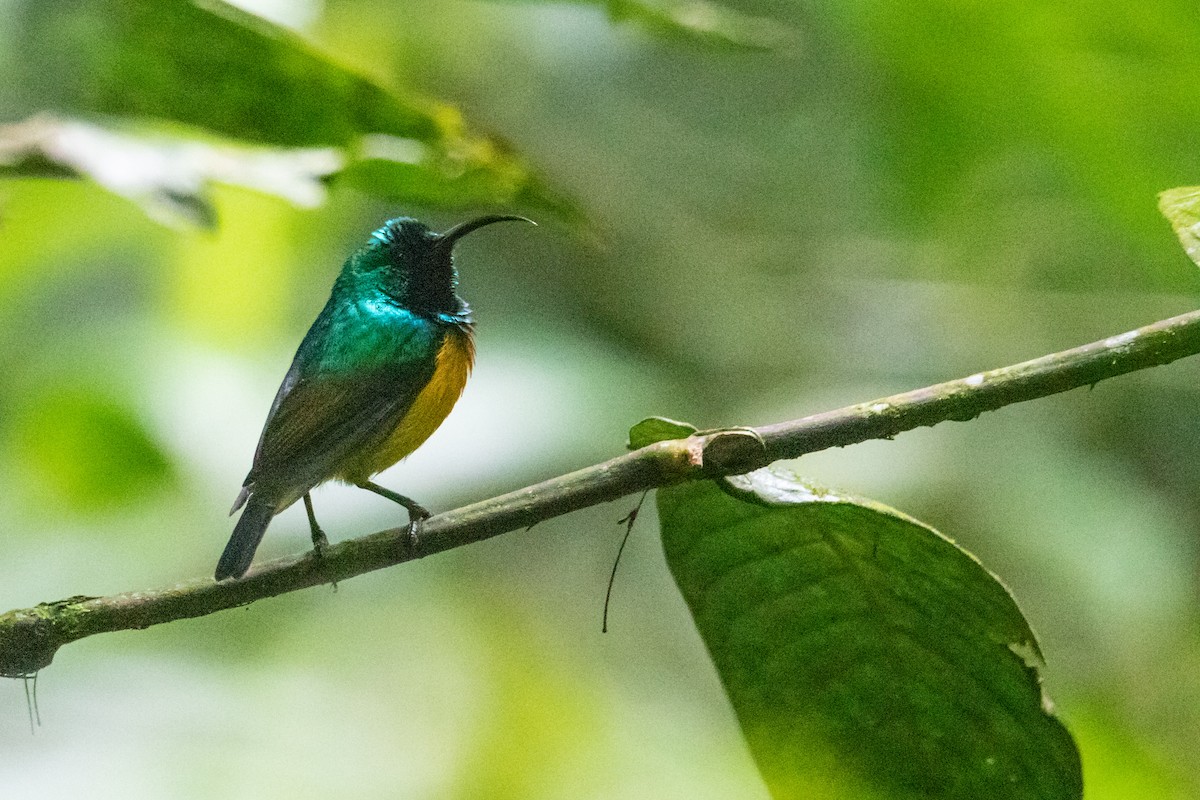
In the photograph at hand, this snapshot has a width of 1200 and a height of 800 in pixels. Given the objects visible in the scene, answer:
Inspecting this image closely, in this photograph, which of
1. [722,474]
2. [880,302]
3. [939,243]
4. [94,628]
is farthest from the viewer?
[880,302]

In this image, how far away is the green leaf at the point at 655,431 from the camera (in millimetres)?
1128

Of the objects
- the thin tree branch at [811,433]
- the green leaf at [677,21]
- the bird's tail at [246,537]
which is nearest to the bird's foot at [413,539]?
the thin tree branch at [811,433]

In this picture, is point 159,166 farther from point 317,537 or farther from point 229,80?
point 317,537

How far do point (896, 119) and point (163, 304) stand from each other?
179cm

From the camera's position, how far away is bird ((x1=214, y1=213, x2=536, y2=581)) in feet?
5.16

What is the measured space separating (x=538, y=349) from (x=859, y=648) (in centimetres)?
164

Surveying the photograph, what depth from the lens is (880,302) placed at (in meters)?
3.77

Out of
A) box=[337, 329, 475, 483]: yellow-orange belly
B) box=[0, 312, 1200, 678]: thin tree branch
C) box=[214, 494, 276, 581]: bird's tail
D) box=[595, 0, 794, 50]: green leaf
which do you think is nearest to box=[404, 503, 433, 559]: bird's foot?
box=[0, 312, 1200, 678]: thin tree branch

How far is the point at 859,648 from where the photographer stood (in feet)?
3.70

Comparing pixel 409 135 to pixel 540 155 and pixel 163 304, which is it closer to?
pixel 163 304

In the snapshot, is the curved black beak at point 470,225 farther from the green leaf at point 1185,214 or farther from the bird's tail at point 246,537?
the green leaf at point 1185,214

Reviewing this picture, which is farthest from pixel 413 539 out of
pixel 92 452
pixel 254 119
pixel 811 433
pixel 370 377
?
pixel 92 452

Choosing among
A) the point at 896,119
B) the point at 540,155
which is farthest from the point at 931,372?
the point at 540,155

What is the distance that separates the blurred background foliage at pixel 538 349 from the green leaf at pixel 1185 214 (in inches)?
24.6
